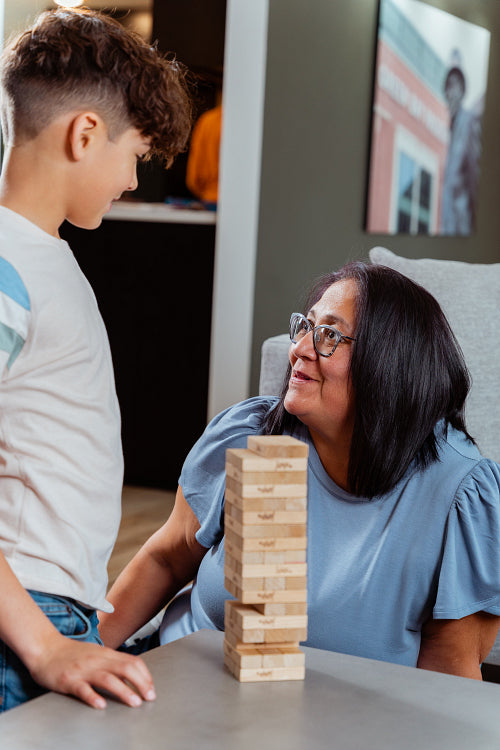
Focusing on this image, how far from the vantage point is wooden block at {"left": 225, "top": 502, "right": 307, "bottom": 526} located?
0.90 meters

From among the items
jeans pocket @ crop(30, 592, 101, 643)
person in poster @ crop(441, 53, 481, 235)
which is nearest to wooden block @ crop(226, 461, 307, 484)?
jeans pocket @ crop(30, 592, 101, 643)

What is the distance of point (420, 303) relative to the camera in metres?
1.47

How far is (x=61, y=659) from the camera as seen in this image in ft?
2.83

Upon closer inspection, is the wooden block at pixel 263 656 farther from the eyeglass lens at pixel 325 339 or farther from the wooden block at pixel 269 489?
the eyeglass lens at pixel 325 339

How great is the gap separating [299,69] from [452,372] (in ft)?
10.4

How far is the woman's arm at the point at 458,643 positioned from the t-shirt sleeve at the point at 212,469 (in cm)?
34

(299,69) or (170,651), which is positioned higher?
(299,69)

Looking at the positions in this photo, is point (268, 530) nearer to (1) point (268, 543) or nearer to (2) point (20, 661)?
(1) point (268, 543)

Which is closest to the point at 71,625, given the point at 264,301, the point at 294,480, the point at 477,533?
the point at 294,480

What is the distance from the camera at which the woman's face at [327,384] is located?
4.77ft

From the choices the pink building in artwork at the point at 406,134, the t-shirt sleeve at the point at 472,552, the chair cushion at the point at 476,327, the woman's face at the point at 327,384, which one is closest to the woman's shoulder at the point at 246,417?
the woman's face at the point at 327,384

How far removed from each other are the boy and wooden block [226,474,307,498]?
0.20 m

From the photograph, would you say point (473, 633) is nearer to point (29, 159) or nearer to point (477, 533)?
point (477, 533)

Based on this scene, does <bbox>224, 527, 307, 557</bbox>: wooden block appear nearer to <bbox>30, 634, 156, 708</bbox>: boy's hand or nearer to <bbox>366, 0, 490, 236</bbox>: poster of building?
<bbox>30, 634, 156, 708</bbox>: boy's hand
